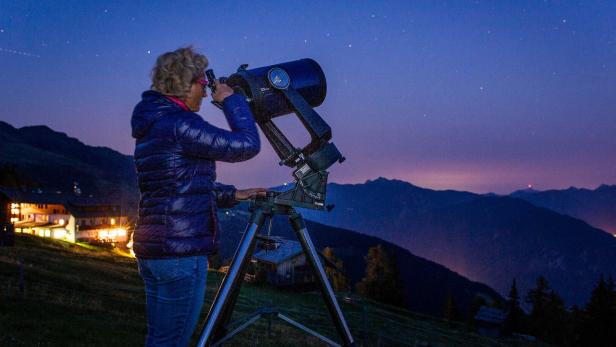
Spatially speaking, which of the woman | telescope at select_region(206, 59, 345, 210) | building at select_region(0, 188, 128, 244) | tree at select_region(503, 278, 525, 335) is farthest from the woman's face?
building at select_region(0, 188, 128, 244)

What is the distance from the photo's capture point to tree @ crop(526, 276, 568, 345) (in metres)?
54.9

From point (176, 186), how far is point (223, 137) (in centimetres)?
44

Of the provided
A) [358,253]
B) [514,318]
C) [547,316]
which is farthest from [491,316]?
[358,253]

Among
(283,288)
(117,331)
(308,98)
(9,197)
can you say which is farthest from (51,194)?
(308,98)

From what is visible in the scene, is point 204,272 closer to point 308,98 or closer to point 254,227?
point 254,227

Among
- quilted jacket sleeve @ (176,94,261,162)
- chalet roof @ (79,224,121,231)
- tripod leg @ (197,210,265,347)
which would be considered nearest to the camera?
quilted jacket sleeve @ (176,94,261,162)

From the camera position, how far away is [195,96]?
3070 millimetres

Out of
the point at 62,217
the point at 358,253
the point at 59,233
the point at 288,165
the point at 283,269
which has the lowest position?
the point at 358,253

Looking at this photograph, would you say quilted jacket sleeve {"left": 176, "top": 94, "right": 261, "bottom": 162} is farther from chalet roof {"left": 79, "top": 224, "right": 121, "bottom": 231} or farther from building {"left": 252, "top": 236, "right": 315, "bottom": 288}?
chalet roof {"left": 79, "top": 224, "right": 121, "bottom": 231}

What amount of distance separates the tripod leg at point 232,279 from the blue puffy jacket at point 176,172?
61 cm

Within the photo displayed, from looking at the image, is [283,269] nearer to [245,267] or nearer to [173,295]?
[245,267]

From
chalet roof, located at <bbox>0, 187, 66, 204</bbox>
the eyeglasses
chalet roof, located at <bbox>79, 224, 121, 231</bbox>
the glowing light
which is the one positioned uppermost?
chalet roof, located at <bbox>0, 187, 66, 204</bbox>

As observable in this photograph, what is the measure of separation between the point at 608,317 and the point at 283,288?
116ft

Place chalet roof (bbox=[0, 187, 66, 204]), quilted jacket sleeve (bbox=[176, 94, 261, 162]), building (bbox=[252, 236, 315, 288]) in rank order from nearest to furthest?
1. quilted jacket sleeve (bbox=[176, 94, 261, 162])
2. building (bbox=[252, 236, 315, 288])
3. chalet roof (bbox=[0, 187, 66, 204])
